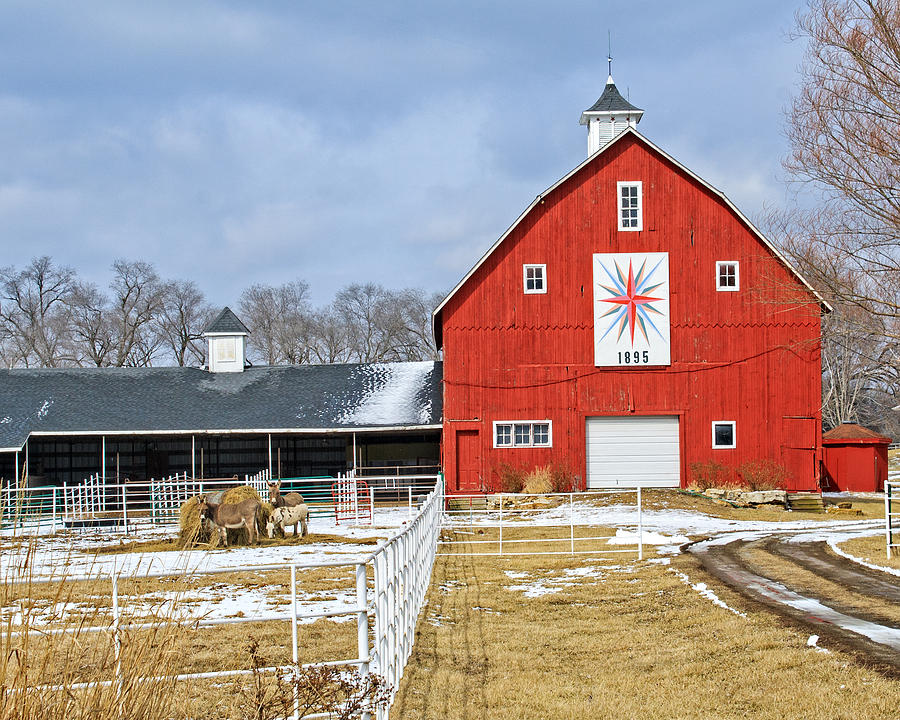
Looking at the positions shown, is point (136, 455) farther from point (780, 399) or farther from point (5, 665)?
point (5, 665)

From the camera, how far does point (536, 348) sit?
96.2 feet

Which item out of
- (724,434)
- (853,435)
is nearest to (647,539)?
(724,434)

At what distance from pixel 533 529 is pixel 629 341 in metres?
9.50

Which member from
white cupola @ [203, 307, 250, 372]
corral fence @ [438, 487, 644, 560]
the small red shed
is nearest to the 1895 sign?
corral fence @ [438, 487, 644, 560]

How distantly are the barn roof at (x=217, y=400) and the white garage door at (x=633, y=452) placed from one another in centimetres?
511

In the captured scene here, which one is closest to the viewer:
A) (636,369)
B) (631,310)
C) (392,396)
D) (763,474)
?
(763,474)

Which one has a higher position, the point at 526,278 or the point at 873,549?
the point at 526,278

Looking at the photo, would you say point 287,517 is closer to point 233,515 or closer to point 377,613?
point 233,515

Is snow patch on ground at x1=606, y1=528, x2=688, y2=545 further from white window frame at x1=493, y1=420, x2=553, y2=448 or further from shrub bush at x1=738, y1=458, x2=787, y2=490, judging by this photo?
shrub bush at x1=738, y1=458, x2=787, y2=490

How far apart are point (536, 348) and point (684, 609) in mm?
18322

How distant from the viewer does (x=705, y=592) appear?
486 inches

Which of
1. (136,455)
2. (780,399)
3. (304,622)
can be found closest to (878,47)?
(780,399)

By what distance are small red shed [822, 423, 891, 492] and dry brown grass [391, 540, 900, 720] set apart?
21735 mm

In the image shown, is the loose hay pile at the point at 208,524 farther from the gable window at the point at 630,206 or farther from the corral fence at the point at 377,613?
the gable window at the point at 630,206
